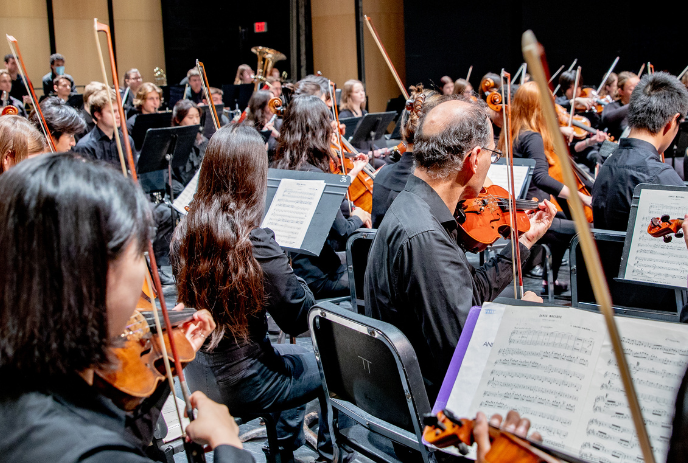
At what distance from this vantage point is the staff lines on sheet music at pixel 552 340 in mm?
1201

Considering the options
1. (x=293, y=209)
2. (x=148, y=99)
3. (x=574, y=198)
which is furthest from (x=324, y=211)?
(x=148, y=99)

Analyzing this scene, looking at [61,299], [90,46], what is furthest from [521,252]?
[90,46]

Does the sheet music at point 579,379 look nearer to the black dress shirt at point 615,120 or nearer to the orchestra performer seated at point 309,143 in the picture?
the orchestra performer seated at point 309,143

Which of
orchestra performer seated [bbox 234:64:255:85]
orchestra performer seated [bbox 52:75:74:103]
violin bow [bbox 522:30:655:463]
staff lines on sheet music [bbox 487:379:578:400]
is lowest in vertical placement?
staff lines on sheet music [bbox 487:379:578:400]

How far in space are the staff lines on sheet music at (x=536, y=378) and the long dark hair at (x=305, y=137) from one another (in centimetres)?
238

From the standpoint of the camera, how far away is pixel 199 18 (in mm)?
12625

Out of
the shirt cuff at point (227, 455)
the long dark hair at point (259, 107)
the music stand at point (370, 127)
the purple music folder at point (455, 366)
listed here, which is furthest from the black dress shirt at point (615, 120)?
the shirt cuff at point (227, 455)

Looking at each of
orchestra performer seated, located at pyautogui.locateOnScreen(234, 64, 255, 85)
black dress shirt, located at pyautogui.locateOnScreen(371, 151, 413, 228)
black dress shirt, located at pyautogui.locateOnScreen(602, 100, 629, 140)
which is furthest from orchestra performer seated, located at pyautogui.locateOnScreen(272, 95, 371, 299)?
orchestra performer seated, located at pyautogui.locateOnScreen(234, 64, 255, 85)

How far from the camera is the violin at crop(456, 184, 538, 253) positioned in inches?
107

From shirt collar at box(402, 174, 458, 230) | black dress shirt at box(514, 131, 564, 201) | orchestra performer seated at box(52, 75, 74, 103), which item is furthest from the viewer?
orchestra performer seated at box(52, 75, 74, 103)

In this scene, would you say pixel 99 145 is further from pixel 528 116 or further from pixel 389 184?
pixel 528 116

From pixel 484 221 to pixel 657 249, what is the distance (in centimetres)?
71

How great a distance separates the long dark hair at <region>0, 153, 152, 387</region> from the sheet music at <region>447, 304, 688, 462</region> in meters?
0.77

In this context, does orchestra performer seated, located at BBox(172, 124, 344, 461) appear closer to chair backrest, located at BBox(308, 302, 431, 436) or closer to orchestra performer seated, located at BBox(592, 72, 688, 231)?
chair backrest, located at BBox(308, 302, 431, 436)
